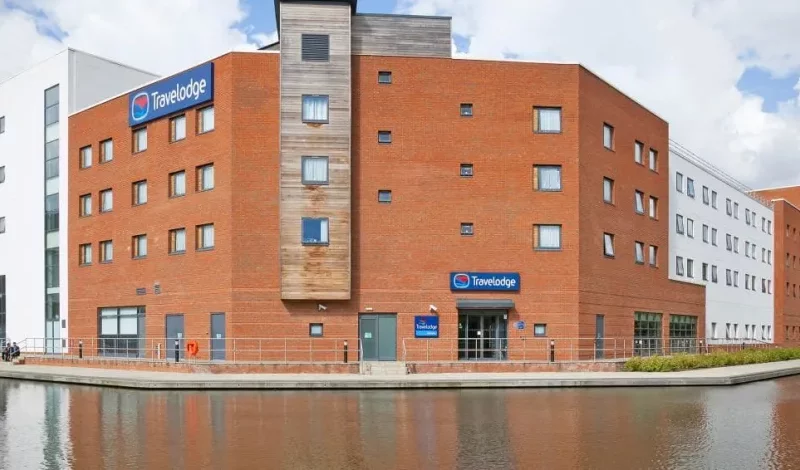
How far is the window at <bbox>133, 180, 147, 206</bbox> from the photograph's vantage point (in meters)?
41.3

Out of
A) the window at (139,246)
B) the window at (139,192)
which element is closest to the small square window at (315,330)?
the window at (139,246)

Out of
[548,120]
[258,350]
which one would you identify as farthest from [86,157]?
[548,120]

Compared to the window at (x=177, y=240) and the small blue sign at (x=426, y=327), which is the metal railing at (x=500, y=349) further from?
the window at (x=177, y=240)

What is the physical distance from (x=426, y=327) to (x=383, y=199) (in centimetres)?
565

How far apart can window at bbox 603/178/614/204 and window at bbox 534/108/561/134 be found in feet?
15.3

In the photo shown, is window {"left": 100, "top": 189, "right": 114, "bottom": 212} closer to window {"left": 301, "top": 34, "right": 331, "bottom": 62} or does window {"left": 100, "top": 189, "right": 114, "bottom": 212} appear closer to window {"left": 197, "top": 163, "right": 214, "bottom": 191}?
window {"left": 197, "top": 163, "right": 214, "bottom": 191}

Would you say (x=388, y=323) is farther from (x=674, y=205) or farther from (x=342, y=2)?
(x=674, y=205)

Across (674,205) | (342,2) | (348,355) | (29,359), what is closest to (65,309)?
(29,359)

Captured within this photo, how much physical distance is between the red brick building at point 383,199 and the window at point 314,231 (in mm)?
58

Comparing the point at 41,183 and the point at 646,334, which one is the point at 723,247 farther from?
the point at 41,183

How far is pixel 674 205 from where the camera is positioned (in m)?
50.7

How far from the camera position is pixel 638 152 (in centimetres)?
4484

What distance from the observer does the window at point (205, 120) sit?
37781mm

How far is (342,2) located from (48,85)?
66.5 ft
